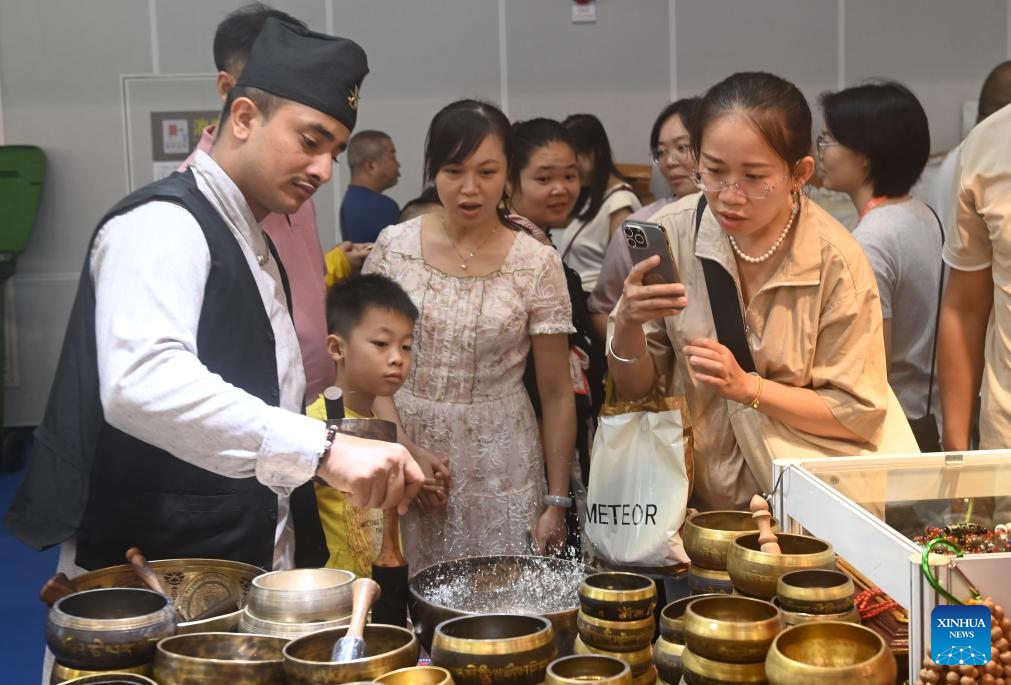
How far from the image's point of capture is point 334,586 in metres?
1.38

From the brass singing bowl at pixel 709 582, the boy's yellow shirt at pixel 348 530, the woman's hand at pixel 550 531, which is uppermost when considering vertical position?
the brass singing bowl at pixel 709 582

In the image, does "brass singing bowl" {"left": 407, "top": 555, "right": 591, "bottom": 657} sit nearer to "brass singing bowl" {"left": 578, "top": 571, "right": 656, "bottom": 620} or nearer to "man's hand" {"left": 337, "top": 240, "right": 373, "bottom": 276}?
"brass singing bowl" {"left": 578, "top": 571, "right": 656, "bottom": 620}

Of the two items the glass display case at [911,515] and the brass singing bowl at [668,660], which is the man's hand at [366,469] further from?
the glass display case at [911,515]

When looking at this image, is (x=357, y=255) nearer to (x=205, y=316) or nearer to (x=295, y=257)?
(x=295, y=257)

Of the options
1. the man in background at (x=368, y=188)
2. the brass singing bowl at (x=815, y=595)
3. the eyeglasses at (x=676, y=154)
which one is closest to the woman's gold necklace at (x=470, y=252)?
the eyeglasses at (x=676, y=154)

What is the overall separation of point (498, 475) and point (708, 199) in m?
0.99

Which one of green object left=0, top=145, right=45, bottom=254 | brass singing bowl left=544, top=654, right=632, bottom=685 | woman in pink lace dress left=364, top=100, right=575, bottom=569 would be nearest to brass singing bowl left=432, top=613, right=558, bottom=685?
brass singing bowl left=544, top=654, right=632, bottom=685

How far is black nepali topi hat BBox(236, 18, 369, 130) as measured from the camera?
5.57 ft

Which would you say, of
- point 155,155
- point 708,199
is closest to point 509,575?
point 708,199

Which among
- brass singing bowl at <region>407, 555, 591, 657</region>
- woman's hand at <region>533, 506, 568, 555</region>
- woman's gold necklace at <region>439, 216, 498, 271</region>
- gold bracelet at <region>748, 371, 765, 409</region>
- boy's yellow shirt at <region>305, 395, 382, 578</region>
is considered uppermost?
woman's gold necklace at <region>439, 216, 498, 271</region>

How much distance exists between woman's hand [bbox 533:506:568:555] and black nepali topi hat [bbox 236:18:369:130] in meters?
1.30

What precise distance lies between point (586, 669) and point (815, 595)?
0.28 metres

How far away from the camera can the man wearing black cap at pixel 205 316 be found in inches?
60.5

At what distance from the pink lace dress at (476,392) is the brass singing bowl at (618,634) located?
137 cm
